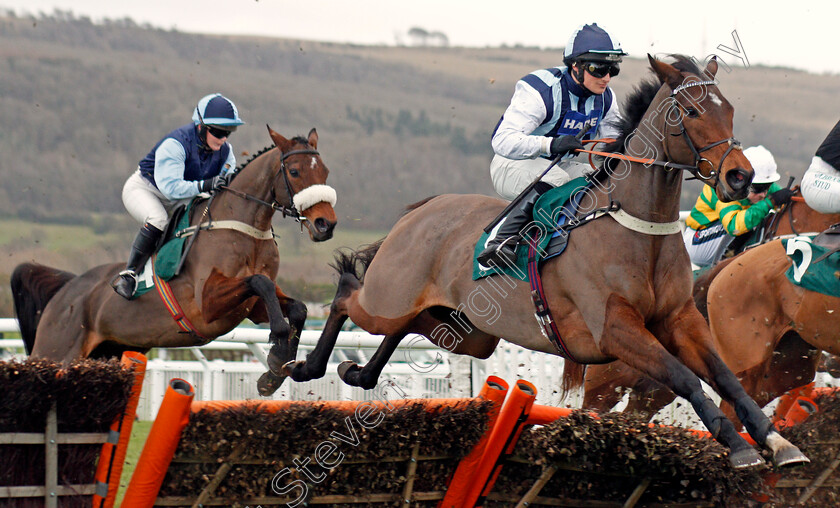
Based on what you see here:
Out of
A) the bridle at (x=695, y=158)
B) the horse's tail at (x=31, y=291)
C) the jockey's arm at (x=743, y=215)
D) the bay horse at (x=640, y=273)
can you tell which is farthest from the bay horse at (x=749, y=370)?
the horse's tail at (x=31, y=291)

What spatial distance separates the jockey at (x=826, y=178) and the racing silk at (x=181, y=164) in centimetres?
362

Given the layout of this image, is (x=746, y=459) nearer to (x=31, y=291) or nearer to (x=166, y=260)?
(x=166, y=260)

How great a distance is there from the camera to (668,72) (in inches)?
143

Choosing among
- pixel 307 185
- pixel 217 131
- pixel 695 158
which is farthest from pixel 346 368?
pixel 695 158

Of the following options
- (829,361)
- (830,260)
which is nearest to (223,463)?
(830,260)

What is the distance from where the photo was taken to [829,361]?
543 cm

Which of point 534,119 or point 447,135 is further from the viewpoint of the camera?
point 447,135

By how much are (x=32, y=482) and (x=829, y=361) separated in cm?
443

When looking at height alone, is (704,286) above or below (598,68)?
below

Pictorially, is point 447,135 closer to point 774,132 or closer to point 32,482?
point 774,132

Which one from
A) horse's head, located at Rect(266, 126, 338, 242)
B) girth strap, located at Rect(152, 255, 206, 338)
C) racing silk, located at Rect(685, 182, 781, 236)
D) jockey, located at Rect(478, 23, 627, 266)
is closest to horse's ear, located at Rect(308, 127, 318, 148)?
horse's head, located at Rect(266, 126, 338, 242)

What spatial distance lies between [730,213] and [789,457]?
122 inches

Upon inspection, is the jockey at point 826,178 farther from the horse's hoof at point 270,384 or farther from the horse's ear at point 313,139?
the horse's hoof at point 270,384

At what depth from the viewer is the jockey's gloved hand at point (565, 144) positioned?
3.92 metres
